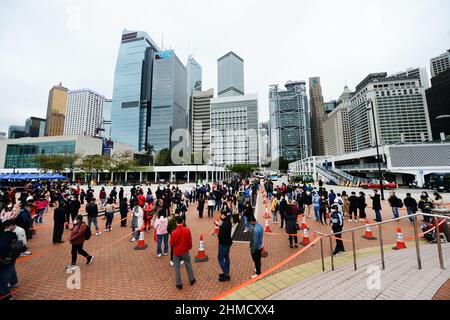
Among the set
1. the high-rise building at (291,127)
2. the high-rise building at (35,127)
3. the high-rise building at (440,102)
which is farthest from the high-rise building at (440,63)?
the high-rise building at (35,127)

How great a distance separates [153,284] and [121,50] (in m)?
168

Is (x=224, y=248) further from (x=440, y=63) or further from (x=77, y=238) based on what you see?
(x=440, y=63)

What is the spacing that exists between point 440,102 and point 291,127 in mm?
91303

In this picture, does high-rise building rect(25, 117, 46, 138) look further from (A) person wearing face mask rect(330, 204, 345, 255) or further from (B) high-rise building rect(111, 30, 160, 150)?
(A) person wearing face mask rect(330, 204, 345, 255)

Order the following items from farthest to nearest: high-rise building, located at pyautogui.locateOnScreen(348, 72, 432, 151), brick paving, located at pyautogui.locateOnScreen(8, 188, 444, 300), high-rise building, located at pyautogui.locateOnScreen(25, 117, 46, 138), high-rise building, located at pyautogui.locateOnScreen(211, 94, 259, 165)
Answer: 1. high-rise building, located at pyautogui.locateOnScreen(25, 117, 46, 138)
2. high-rise building, located at pyautogui.locateOnScreen(211, 94, 259, 165)
3. high-rise building, located at pyautogui.locateOnScreen(348, 72, 432, 151)
4. brick paving, located at pyautogui.locateOnScreen(8, 188, 444, 300)

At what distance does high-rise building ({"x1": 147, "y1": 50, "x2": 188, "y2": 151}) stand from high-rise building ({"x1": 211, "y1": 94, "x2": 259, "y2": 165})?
96.0ft

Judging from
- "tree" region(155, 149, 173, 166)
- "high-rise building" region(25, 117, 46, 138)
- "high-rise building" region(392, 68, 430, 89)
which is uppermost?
"high-rise building" region(392, 68, 430, 89)

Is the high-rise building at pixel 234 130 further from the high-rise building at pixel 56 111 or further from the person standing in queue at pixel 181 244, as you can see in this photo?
the high-rise building at pixel 56 111

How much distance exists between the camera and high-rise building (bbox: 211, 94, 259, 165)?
11788 cm

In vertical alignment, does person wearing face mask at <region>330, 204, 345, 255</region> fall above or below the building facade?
below

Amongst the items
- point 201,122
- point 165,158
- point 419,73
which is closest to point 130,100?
point 201,122

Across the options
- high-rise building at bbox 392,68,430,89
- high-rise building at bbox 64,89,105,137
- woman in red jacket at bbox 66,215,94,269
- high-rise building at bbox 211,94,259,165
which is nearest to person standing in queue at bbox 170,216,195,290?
woman in red jacket at bbox 66,215,94,269
